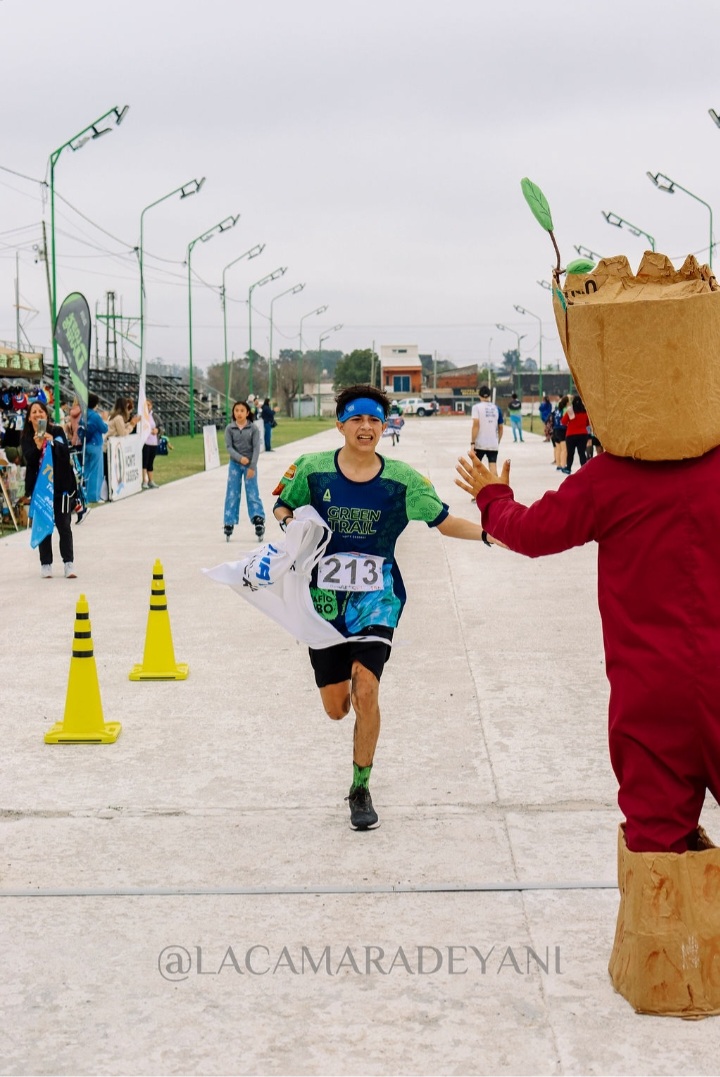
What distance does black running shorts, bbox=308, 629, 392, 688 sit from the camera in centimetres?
513

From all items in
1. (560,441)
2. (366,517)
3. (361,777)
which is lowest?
(361,777)

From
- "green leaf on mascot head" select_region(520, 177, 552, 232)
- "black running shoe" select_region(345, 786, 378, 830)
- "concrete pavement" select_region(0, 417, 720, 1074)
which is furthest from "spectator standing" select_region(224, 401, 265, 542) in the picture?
"green leaf on mascot head" select_region(520, 177, 552, 232)

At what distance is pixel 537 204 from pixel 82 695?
3.86 m

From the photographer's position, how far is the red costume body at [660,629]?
135 inches

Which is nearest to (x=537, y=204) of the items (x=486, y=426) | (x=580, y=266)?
(x=580, y=266)

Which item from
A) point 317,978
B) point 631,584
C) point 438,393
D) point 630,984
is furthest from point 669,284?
point 438,393

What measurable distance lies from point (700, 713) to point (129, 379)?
53.7 meters

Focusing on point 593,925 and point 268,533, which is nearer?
point 593,925

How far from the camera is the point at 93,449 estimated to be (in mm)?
19859

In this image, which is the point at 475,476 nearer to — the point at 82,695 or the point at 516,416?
the point at 82,695

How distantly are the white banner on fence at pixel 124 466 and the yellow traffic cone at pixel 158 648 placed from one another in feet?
43.5

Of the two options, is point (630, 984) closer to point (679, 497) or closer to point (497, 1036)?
point (497, 1036)

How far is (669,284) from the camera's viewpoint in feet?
11.5

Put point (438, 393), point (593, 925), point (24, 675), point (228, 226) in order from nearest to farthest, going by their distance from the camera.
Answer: point (593, 925) → point (24, 675) → point (228, 226) → point (438, 393)
